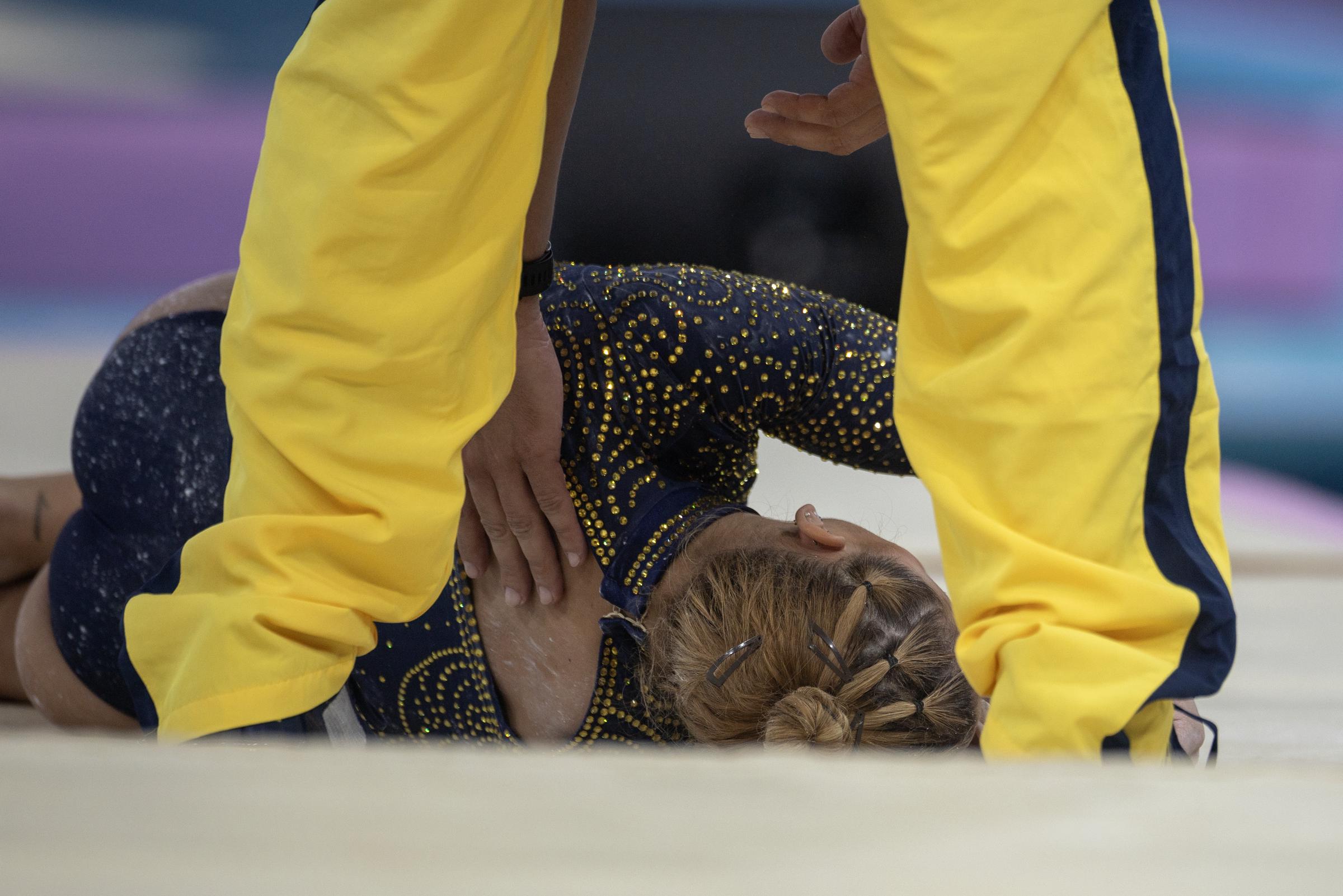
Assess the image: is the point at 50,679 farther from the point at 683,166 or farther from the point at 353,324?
the point at 683,166

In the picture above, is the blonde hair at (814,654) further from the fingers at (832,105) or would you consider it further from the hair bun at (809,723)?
the fingers at (832,105)

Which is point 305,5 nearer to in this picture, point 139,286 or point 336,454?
point 139,286

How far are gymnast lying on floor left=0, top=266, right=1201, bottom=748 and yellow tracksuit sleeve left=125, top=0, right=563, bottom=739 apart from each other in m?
0.27

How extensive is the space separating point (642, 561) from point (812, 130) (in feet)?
1.07

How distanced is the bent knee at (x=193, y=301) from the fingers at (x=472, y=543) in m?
0.33

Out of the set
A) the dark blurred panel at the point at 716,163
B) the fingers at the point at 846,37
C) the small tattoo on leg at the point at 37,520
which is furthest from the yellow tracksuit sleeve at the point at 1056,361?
the dark blurred panel at the point at 716,163

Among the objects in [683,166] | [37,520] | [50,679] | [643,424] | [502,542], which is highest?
[683,166]

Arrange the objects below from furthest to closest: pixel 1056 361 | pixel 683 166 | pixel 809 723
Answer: pixel 683 166, pixel 809 723, pixel 1056 361

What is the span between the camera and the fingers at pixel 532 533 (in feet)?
2.85

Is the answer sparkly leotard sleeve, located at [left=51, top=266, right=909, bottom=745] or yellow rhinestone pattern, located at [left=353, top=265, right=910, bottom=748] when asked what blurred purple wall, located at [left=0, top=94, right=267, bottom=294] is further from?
yellow rhinestone pattern, located at [left=353, top=265, right=910, bottom=748]

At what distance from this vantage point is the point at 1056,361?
1.64 feet

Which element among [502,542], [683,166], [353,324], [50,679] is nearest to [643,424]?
[502,542]

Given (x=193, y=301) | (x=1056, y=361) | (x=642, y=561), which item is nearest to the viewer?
(x=1056, y=361)

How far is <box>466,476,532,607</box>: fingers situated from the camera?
0.88 meters
